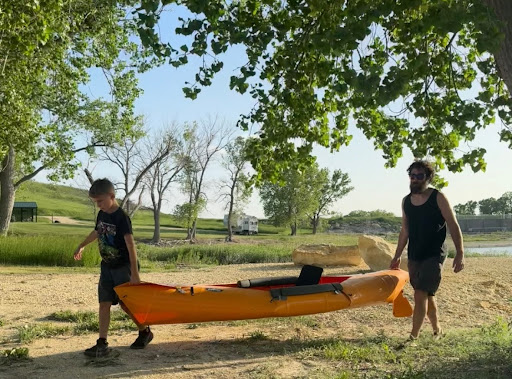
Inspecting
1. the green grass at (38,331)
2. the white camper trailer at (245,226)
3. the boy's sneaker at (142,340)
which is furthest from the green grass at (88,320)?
the white camper trailer at (245,226)

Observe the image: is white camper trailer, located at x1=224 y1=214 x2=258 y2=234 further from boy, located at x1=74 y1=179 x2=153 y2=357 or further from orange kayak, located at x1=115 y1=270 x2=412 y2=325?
boy, located at x1=74 y1=179 x2=153 y2=357

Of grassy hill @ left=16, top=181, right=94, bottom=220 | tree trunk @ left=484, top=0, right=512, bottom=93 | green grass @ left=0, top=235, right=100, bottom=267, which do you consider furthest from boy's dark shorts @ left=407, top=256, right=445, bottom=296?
grassy hill @ left=16, top=181, right=94, bottom=220

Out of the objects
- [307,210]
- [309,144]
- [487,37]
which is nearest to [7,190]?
[309,144]

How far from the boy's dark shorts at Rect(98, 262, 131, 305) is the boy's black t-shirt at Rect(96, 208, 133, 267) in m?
0.05

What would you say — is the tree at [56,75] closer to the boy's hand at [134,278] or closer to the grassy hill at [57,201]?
the boy's hand at [134,278]

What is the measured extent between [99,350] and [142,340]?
0.52 metres

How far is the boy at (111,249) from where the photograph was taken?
16.5 ft

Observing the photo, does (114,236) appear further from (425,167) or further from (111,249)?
(425,167)

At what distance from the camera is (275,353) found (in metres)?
5.10

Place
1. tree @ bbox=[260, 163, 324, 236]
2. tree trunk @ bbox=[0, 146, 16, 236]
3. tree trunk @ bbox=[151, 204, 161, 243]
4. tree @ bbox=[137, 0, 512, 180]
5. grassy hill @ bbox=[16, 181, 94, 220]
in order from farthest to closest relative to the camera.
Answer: grassy hill @ bbox=[16, 181, 94, 220], tree @ bbox=[260, 163, 324, 236], tree trunk @ bbox=[151, 204, 161, 243], tree trunk @ bbox=[0, 146, 16, 236], tree @ bbox=[137, 0, 512, 180]

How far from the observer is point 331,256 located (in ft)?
46.0

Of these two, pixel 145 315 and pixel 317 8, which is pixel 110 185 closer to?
pixel 145 315

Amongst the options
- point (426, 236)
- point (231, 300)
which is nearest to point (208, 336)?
point (231, 300)

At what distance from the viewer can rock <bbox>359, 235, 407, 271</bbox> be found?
12078 millimetres
